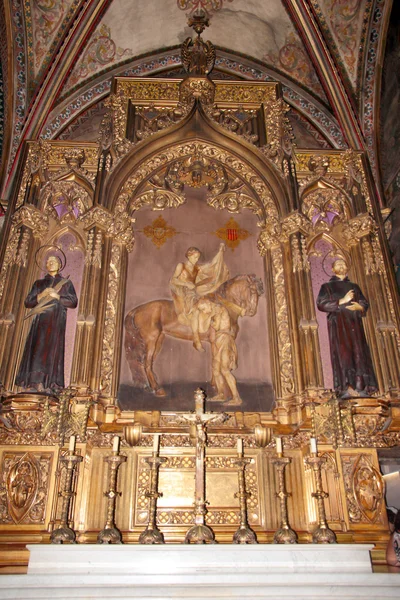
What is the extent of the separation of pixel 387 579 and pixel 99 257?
4.59m

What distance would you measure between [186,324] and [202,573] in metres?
3.08

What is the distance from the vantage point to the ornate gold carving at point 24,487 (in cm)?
516

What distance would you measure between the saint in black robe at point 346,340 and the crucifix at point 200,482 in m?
1.59

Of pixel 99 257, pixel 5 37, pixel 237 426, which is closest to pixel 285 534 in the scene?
pixel 237 426

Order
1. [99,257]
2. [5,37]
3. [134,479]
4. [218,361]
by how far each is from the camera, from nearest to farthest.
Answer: [134,479] → [218,361] → [99,257] → [5,37]

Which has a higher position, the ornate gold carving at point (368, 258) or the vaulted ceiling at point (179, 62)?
the vaulted ceiling at point (179, 62)

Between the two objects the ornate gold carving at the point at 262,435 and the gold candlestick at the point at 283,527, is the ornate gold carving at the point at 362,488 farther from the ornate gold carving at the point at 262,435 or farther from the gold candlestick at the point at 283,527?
the gold candlestick at the point at 283,527

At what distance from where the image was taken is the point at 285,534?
4629 mm

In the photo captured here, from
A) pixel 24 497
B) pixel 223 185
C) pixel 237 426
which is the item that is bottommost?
pixel 24 497

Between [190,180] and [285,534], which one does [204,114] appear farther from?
[285,534]

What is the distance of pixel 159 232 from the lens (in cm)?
733

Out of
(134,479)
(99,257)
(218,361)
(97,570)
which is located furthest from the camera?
(99,257)

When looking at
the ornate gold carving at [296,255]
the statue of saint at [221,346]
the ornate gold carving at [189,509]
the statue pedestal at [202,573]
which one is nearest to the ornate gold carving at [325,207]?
the ornate gold carving at [296,255]

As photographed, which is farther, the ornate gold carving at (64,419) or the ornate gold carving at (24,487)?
the ornate gold carving at (64,419)
